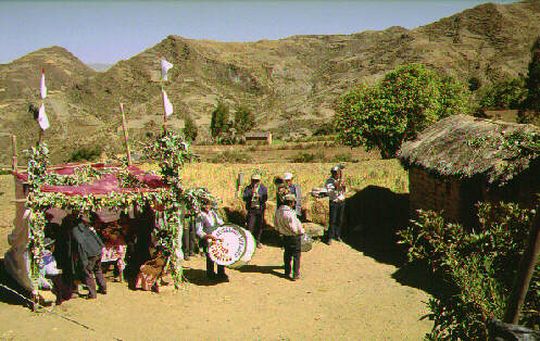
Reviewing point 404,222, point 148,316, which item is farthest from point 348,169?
point 148,316

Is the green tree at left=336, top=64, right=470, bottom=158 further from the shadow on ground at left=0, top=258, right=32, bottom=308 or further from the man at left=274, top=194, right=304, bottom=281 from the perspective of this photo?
the shadow on ground at left=0, top=258, right=32, bottom=308

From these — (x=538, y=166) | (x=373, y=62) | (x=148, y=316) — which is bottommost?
(x=148, y=316)

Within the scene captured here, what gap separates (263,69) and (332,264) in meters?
150

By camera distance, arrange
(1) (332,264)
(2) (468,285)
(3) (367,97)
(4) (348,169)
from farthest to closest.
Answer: (3) (367,97) < (4) (348,169) < (1) (332,264) < (2) (468,285)

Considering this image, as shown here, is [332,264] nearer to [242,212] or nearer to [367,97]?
[242,212]

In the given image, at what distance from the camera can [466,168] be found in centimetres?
934

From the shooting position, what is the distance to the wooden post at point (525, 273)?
2.99 m

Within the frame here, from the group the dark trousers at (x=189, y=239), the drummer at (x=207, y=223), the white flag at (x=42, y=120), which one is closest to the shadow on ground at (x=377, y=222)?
the dark trousers at (x=189, y=239)

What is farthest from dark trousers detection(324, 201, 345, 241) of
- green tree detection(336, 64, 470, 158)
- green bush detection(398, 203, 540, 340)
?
green tree detection(336, 64, 470, 158)

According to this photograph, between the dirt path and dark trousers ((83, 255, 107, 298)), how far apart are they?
0.61ft

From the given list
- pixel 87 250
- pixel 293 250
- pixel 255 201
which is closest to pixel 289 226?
pixel 293 250

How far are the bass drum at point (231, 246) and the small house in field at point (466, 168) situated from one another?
4.18 m

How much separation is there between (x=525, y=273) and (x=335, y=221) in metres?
8.63

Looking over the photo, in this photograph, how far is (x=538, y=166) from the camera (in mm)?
7852
